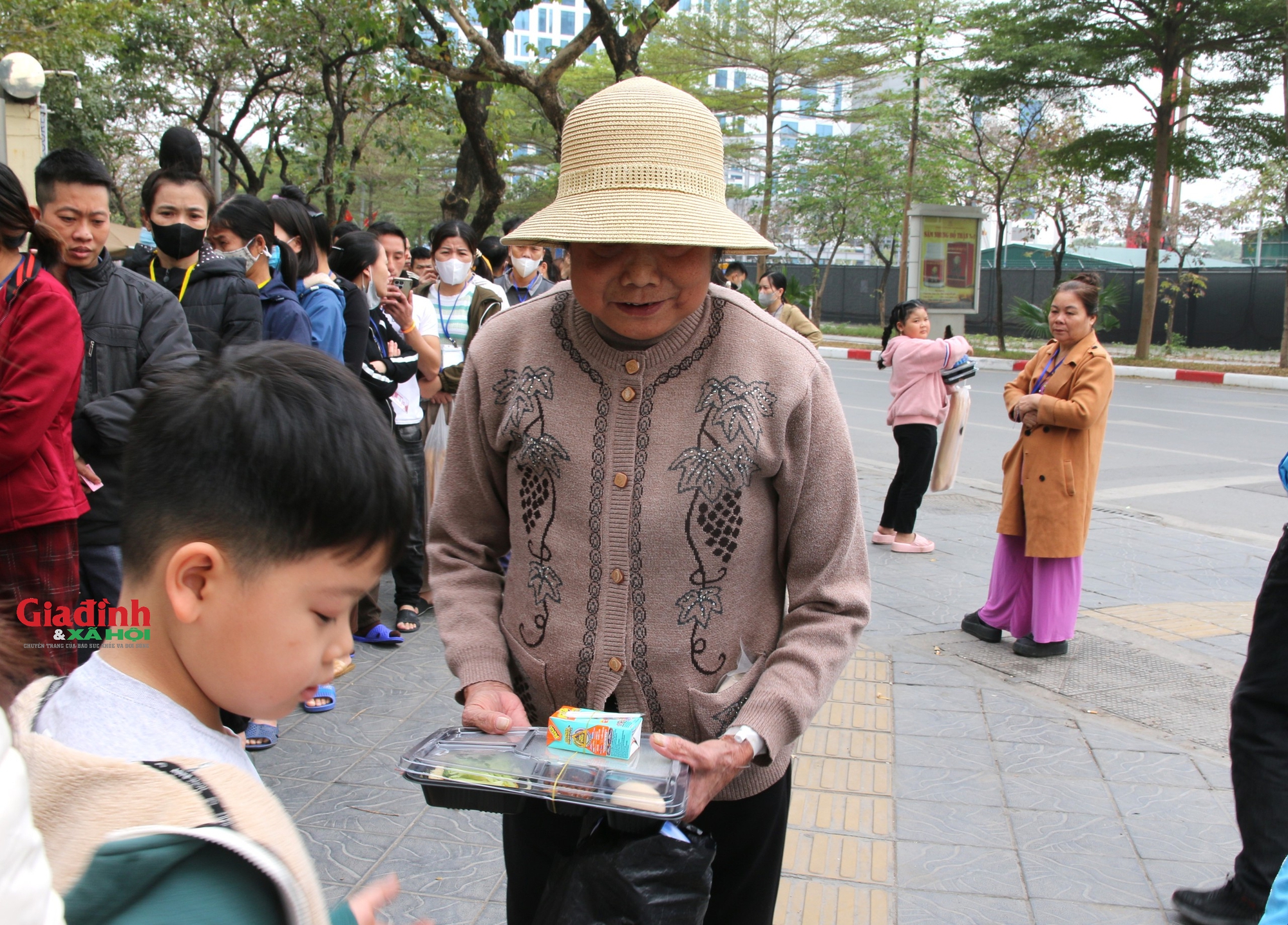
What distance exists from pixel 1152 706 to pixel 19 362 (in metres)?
4.06

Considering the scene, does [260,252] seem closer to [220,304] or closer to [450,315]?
[220,304]

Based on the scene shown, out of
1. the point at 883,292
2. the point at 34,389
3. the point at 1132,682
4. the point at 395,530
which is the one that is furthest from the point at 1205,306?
the point at 395,530

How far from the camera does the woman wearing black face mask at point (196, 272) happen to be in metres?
3.57

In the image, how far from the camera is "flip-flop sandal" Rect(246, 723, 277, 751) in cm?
349

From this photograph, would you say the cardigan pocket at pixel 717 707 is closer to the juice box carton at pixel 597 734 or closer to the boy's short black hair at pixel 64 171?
the juice box carton at pixel 597 734

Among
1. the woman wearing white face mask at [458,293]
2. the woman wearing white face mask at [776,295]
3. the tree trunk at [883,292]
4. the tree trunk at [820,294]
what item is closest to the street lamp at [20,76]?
the woman wearing white face mask at [458,293]

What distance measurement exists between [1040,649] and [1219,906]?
2.04m

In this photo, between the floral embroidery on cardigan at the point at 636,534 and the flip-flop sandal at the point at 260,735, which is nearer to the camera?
the floral embroidery on cardigan at the point at 636,534

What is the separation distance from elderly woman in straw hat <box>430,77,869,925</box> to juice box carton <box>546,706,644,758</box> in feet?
0.40

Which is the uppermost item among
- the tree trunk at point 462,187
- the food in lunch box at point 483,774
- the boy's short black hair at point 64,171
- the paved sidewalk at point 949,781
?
the tree trunk at point 462,187

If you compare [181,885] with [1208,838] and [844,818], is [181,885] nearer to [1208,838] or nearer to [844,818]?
[844,818]

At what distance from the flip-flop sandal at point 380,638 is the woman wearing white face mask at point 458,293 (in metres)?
1.23

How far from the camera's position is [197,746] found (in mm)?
924

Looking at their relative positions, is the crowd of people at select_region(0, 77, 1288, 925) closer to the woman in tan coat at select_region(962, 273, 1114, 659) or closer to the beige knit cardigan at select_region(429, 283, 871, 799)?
the beige knit cardigan at select_region(429, 283, 871, 799)
